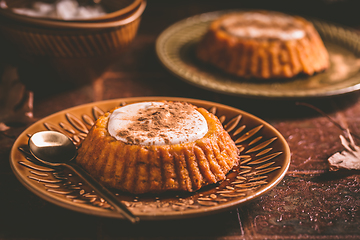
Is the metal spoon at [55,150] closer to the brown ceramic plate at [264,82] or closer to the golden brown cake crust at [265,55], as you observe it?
the brown ceramic plate at [264,82]

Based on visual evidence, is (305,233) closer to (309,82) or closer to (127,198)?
(127,198)

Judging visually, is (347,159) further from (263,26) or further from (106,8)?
(106,8)

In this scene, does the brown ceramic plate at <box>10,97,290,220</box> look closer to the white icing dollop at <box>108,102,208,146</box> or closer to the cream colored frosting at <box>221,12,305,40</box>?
the white icing dollop at <box>108,102,208,146</box>

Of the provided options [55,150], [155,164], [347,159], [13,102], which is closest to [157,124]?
[155,164]

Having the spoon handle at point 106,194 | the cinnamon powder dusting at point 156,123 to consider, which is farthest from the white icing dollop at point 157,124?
the spoon handle at point 106,194

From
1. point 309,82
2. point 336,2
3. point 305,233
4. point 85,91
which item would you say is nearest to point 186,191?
point 305,233

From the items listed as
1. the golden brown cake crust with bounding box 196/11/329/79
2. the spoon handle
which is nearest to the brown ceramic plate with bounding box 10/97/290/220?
the spoon handle
